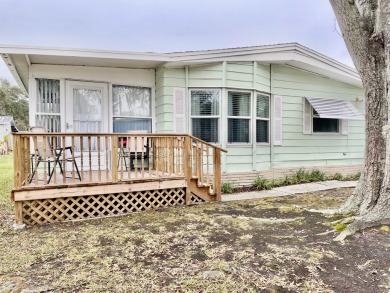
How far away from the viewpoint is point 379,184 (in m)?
3.97

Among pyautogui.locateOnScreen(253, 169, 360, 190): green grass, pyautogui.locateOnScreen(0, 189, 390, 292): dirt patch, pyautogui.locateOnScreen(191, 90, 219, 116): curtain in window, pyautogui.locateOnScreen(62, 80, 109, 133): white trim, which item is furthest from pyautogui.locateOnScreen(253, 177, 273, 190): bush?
pyautogui.locateOnScreen(62, 80, 109, 133): white trim

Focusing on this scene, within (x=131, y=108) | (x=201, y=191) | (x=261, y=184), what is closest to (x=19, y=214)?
(x=201, y=191)

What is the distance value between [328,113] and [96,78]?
20.1 ft

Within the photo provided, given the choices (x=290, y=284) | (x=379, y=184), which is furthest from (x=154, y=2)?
(x=290, y=284)

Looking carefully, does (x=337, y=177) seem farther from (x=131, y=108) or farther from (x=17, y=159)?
(x=17, y=159)

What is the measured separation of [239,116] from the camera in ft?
22.9

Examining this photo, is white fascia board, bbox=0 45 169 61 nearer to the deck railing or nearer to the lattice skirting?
the deck railing

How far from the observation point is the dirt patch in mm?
2508

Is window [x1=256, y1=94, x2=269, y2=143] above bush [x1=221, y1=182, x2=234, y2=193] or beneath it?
above

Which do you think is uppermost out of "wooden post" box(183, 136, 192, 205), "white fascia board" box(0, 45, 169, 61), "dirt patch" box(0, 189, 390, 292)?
"white fascia board" box(0, 45, 169, 61)

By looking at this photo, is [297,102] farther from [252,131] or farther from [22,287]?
[22,287]

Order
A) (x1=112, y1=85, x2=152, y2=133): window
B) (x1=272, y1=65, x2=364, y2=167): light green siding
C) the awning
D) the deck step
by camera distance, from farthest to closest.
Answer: the awning, (x1=272, y1=65, x2=364, y2=167): light green siding, (x1=112, y1=85, x2=152, y2=133): window, the deck step

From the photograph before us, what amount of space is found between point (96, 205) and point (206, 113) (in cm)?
316

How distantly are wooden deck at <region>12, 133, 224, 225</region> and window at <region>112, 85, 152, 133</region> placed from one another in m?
0.82
